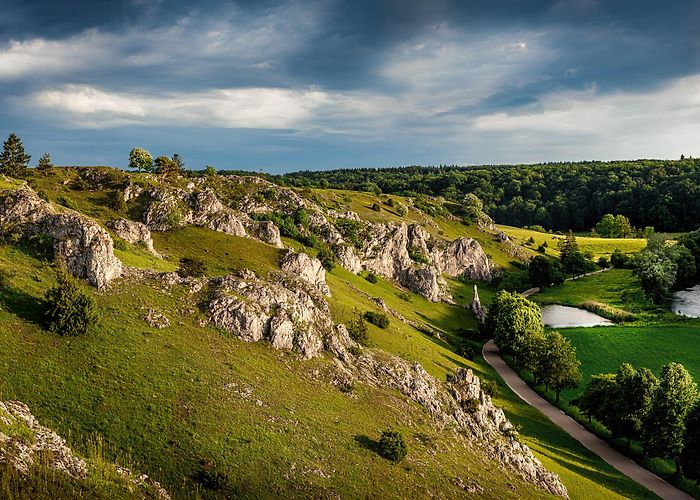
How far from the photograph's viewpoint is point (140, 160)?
13788cm

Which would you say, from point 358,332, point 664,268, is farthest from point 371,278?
point 664,268

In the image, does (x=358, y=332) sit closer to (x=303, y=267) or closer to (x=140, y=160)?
(x=303, y=267)

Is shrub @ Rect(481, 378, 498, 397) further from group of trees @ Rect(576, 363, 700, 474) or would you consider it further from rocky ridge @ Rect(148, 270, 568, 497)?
group of trees @ Rect(576, 363, 700, 474)

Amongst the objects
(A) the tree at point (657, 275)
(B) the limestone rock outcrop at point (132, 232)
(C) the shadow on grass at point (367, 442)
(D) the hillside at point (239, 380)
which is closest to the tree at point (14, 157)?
(D) the hillside at point (239, 380)

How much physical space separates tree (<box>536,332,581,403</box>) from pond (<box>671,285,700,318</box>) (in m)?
80.3

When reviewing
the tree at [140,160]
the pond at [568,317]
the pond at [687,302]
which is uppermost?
the tree at [140,160]

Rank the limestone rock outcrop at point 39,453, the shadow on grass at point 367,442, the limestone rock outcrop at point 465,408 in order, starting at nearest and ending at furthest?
the limestone rock outcrop at point 39,453 → the shadow on grass at point 367,442 → the limestone rock outcrop at point 465,408

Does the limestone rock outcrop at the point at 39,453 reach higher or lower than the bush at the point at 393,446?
higher

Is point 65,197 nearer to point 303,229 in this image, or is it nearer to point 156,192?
point 156,192

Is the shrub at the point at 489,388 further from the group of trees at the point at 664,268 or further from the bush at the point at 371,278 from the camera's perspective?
the group of trees at the point at 664,268

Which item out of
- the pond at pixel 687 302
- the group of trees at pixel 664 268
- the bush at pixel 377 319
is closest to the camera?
the bush at pixel 377 319

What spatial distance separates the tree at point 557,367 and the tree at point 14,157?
354 ft

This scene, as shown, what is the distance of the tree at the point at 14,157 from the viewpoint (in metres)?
96.9

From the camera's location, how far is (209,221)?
93.6 meters
